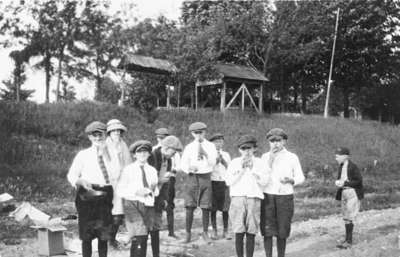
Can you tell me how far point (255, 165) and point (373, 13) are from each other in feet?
117

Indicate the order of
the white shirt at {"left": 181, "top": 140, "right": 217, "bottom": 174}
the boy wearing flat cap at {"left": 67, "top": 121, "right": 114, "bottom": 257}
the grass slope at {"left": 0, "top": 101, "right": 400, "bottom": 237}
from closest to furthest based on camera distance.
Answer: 1. the boy wearing flat cap at {"left": 67, "top": 121, "right": 114, "bottom": 257}
2. the white shirt at {"left": 181, "top": 140, "right": 217, "bottom": 174}
3. the grass slope at {"left": 0, "top": 101, "right": 400, "bottom": 237}

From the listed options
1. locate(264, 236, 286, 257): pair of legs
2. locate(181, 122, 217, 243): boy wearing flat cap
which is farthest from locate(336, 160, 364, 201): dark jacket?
locate(181, 122, 217, 243): boy wearing flat cap

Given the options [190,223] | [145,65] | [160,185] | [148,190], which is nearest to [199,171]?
[190,223]

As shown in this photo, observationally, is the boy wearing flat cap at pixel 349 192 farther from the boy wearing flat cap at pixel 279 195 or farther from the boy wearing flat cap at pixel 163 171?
the boy wearing flat cap at pixel 163 171

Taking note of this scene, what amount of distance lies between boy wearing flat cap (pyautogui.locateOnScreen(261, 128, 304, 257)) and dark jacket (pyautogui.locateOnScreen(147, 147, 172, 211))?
134cm

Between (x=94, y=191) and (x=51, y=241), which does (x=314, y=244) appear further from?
(x=51, y=241)

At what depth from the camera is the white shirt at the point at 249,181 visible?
645 centimetres

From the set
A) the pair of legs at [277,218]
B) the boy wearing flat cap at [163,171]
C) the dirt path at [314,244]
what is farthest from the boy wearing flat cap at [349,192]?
the boy wearing flat cap at [163,171]

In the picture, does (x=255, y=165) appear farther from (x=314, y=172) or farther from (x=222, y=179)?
(x=314, y=172)

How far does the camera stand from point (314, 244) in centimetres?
813

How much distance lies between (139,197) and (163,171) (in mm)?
1872

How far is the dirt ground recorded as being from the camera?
7223 mm

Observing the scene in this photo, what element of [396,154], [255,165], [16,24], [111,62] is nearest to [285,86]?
[111,62]

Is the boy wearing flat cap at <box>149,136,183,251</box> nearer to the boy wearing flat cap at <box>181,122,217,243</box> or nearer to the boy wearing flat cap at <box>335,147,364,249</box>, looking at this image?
the boy wearing flat cap at <box>181,122,217,243</box>
